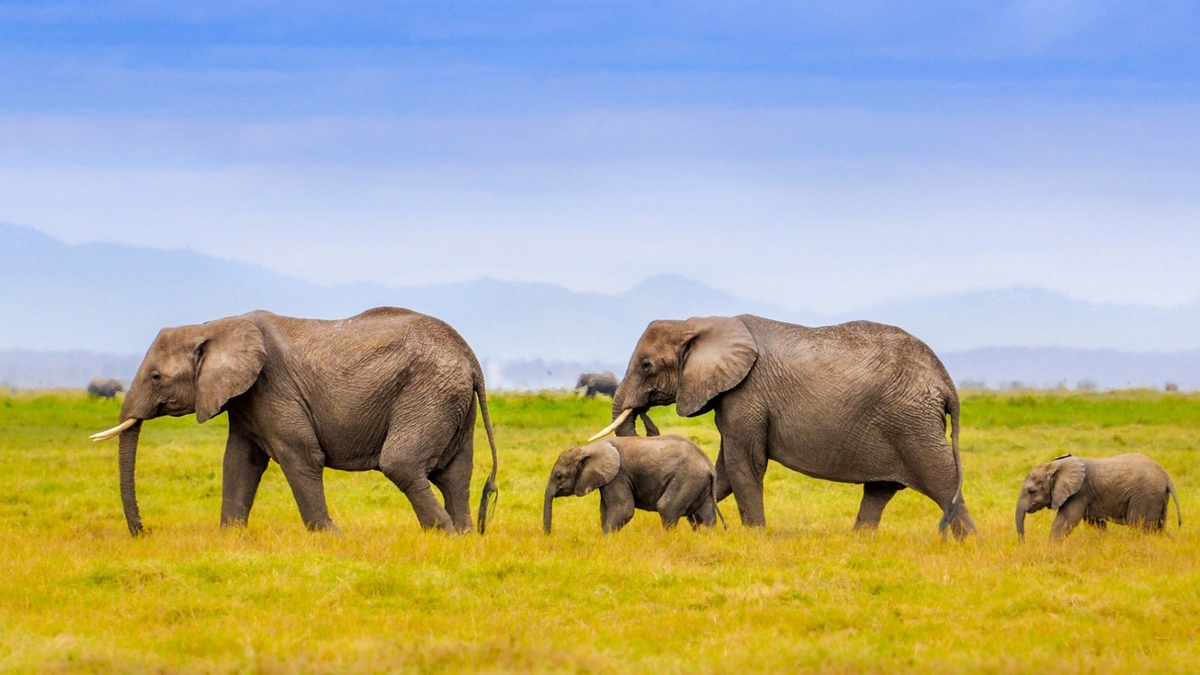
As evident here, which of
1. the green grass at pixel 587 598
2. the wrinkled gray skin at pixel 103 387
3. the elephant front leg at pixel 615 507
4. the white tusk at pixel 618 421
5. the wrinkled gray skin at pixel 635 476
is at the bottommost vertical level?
the wrinkled gray skin at pixel 103 387

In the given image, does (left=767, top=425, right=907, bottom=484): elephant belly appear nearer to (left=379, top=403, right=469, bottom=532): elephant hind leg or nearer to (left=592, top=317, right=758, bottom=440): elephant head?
(left=592, top=317, right=758, bottom=440): elephant head

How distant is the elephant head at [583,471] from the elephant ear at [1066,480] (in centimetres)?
510

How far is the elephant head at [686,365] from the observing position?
51.5 ft

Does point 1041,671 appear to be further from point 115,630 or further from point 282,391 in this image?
point 282,391

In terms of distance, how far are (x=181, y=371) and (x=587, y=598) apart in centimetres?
566

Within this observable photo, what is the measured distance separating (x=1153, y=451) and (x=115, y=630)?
2307cm

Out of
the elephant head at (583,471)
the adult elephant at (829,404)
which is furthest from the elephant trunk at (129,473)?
the adult elephant at (829,404)

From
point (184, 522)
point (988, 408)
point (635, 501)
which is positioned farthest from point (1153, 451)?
point (184, 522)

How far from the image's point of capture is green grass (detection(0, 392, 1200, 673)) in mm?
9344

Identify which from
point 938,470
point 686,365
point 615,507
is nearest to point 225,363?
point 615,507

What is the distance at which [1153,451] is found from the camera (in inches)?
1101

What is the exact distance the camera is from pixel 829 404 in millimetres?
15469

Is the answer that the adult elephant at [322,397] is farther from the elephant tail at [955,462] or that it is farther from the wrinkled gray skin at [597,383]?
the wrinkled gray skin at [597,383]

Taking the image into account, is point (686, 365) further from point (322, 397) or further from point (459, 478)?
point (322, 397)
